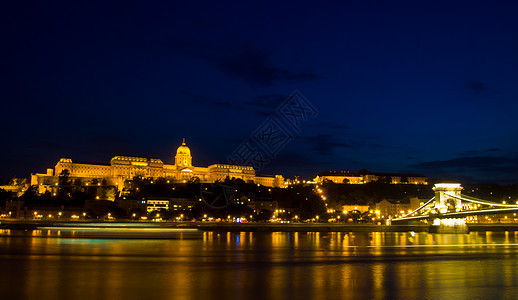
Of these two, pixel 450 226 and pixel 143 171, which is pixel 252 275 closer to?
pixel 450 226

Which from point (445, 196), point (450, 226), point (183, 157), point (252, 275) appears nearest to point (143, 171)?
point (183, 157)

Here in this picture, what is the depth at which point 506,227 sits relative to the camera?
55344 millimetres

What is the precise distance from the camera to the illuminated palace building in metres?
107

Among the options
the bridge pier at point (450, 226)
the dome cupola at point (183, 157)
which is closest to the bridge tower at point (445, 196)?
the bridge pier at point (450, 226)

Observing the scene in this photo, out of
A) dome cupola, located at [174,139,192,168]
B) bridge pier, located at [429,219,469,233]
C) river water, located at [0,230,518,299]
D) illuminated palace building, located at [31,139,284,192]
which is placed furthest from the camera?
dome cupola, located at [174,139,192,168]

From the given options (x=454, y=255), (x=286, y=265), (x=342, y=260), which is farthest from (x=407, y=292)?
(x=454, y=255)

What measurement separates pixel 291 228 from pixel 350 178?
248ft

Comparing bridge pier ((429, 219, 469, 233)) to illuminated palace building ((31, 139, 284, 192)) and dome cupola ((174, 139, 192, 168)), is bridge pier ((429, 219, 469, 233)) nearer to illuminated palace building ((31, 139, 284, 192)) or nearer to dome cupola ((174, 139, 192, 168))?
illuminated palace building ((31, 139, 284, 192))

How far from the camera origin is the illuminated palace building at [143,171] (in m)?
107

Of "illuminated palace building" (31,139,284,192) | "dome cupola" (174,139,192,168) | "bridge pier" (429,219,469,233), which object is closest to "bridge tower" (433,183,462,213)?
"bridge pier" (429,219,469,233)

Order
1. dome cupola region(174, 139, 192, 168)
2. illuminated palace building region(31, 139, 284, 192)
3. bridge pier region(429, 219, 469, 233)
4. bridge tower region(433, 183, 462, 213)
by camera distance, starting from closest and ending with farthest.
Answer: bridge pier region(429, 219, 469, 233) → bridge tower region(433, 183, 462, 213) → illuminated palace building region(31, 139, 284, 192) → dome cupola region(174, 139, 192, 168)

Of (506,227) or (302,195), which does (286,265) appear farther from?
(302,195)

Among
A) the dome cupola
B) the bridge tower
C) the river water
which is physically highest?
the dome cupola

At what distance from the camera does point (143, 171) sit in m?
115
